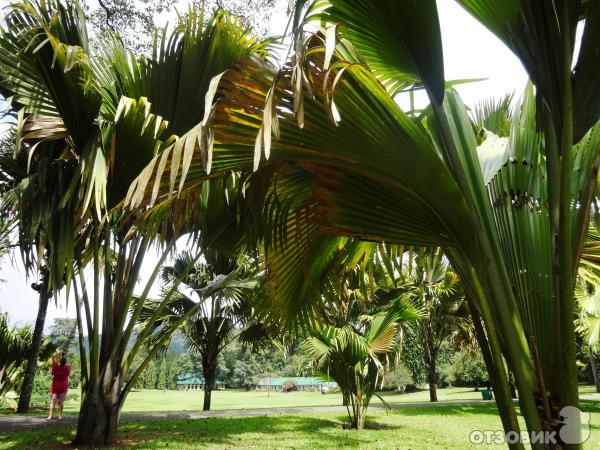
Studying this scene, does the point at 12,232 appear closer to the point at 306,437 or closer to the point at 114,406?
the point at 114,406

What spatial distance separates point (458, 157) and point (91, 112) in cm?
297

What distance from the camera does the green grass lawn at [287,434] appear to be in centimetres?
572

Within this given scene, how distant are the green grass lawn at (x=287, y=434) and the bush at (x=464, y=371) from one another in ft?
54.6

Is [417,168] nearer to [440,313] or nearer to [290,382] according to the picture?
[440,313]

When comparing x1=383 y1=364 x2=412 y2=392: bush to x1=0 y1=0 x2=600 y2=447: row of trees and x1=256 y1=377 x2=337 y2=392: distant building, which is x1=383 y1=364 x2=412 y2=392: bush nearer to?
x1=256 y1=377 x2=337 y2=392: distant building

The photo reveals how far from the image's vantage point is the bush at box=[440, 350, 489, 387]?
25359 millimetres

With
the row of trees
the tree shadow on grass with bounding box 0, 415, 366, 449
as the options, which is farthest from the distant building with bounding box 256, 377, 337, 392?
the row of trees

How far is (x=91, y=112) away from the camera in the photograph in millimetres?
3566

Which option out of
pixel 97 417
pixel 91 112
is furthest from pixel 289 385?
pixel 91 112

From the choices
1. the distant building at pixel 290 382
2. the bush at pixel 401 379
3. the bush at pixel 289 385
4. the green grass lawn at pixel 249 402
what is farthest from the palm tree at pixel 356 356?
the bush at pixel 289 385

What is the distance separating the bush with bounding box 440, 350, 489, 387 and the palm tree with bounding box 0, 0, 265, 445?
23.2 meters

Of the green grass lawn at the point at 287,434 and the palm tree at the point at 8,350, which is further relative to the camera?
the palm tree at the point at 8,350

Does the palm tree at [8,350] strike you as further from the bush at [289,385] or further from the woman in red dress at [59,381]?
the bush at [289,385]

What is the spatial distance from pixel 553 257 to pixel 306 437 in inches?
231
